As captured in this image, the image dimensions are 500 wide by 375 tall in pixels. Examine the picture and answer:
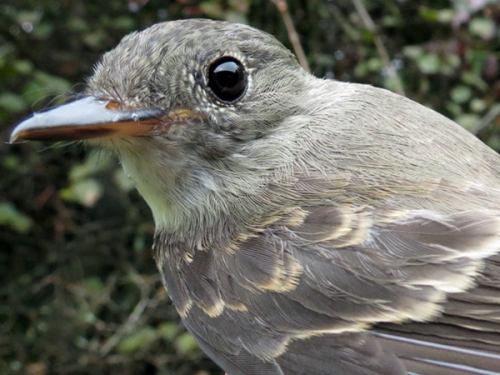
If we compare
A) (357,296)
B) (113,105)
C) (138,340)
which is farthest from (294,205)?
(138,340)

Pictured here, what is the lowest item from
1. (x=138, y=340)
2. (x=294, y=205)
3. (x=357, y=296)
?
(x=138, y=340)

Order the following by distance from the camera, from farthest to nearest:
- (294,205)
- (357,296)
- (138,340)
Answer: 1. (138,340)
2. (294,205)
3. (357,296)

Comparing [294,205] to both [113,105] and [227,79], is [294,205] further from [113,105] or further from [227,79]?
[113,105]

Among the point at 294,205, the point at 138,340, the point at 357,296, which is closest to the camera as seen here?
the point at 357,296

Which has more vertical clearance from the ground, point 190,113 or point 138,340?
point 190,113

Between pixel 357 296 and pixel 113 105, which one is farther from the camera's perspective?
pixel 113 105

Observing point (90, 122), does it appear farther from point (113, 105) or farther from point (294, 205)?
point (294, 205)

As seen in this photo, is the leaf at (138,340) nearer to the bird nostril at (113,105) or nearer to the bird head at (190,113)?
the bird head at (190,113)
